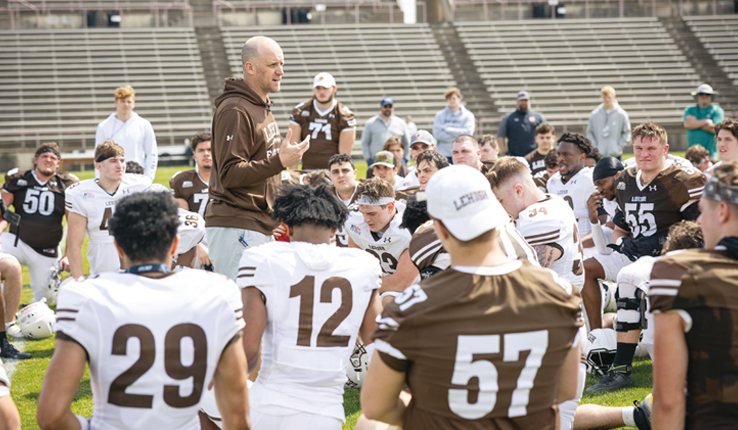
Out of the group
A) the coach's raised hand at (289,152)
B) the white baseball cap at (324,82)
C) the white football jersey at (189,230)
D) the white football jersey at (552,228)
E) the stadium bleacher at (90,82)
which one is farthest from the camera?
the stadium bleacher at (90,82)

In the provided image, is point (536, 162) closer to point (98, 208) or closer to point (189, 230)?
point (189, 230)

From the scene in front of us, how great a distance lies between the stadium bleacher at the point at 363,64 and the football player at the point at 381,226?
19.4m

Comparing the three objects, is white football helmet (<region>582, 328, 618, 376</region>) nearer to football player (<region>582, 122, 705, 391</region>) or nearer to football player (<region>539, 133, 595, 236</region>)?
football player (<region>582, 122, 705, 391</region>)

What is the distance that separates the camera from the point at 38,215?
7.93 meters

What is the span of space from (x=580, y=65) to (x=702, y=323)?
28.6 metres

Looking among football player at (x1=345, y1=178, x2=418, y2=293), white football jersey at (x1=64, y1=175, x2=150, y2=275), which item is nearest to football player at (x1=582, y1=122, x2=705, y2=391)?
football player at (x1=345, y1=178, x2=418, y2=293)

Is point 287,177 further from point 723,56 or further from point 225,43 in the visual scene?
point 723,56

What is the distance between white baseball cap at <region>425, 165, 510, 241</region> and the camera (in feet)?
7.58

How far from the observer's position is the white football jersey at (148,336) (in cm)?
242

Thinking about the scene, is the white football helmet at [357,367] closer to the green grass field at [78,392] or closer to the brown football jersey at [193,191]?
the green grass field at [78,392]

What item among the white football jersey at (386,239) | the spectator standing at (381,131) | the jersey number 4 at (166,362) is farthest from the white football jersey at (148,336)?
the spectator standing at (381,131)

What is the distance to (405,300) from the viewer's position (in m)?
2.30

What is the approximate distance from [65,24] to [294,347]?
3134cm

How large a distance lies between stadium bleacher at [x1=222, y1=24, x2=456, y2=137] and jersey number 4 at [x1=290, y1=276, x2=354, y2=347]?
72.0 feet
